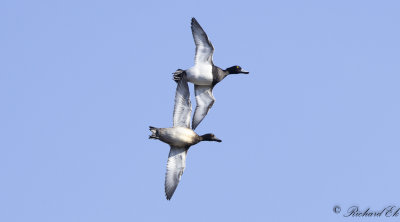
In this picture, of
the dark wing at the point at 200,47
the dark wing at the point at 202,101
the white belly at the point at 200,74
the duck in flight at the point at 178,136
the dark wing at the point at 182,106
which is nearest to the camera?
the duck in flight at the point at 178,136

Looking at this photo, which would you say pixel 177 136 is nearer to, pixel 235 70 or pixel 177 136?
pixel 177 136

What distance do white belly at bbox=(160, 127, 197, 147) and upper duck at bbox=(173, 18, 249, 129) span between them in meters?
1.42

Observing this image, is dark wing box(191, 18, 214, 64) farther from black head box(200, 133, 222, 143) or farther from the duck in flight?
black head box(200, 133, 222, 143)

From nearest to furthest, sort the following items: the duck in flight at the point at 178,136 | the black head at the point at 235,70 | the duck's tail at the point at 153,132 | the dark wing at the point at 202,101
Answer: the duck's tail at the point at 153,132
the duck in flight at the point at 178,136
the dark wing at the point at 202,101
the black head at the point at 235,70

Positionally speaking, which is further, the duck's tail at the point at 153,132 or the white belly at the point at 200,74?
the white belly at the point at 200,74

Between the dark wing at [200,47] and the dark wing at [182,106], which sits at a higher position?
the dark wing at [200,47]

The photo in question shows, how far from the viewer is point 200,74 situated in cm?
2300

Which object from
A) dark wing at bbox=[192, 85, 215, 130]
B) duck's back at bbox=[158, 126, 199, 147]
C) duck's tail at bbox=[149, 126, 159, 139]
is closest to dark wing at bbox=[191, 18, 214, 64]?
dark wing at bbox=[192, 85, 215, 130]

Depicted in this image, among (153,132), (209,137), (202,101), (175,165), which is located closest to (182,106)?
(153,132)

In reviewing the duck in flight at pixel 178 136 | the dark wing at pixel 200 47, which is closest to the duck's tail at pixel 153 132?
the duck in flight at pixel 178 136

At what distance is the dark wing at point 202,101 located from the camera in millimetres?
23625

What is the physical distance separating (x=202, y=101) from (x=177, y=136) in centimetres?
249

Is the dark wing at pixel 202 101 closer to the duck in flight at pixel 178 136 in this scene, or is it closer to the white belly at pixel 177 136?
the duck in flight at pixel 178 136

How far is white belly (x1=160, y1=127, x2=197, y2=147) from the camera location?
21.4m
